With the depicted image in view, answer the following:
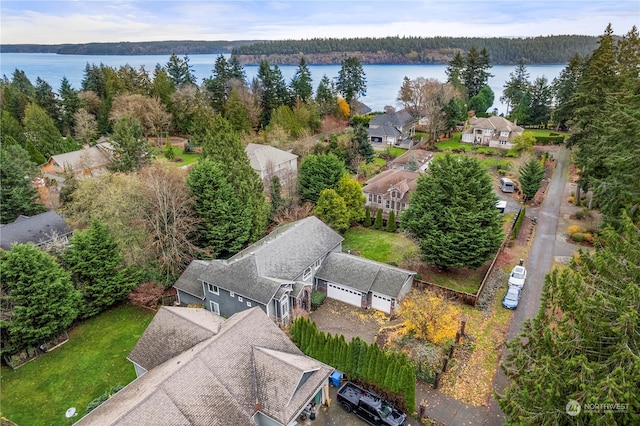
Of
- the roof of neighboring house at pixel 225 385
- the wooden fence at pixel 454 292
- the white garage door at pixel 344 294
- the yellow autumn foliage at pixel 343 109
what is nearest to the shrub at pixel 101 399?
the roof of neighboring house at pixel 225 385

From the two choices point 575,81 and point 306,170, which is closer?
point 306,170

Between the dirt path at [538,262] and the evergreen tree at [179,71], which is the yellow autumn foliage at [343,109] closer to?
the evergreen tree at [179,71]

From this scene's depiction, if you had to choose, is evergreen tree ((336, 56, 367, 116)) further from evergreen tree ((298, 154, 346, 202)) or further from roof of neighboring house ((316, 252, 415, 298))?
roof of neighboring house ((316, 252, 415, 298))

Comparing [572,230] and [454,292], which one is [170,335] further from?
[572,230]

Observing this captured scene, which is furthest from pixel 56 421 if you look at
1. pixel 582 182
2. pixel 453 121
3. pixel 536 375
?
pixel 453 121

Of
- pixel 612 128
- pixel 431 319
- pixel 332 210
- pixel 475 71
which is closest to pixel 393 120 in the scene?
pixel 475 71

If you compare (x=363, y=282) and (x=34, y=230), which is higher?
(x=363, y=282)

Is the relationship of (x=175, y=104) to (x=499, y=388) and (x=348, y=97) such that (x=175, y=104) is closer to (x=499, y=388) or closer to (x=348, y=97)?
(x=348, y=97)
